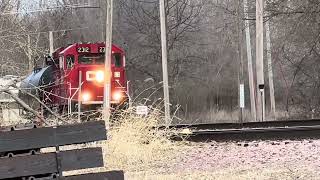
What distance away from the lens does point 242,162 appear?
9.22 meters

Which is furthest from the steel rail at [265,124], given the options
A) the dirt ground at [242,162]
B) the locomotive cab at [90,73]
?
the locomotive cab at [90,73]

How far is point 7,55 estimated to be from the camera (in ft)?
45.1

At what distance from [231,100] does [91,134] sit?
125ft

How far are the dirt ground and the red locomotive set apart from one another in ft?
29.9

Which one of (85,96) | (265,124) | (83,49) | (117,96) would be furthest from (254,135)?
(83,49)

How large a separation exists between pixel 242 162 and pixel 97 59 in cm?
1367

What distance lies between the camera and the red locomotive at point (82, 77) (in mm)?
20328

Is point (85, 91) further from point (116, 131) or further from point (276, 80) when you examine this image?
point (276, 80)

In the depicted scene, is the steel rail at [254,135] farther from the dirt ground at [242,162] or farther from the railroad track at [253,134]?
the dirt ground at [242,162]

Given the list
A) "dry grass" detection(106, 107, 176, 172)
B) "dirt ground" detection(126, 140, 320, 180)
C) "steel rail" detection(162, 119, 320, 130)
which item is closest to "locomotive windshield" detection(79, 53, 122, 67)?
"steel rail" detection(162, 119, 320, 130)

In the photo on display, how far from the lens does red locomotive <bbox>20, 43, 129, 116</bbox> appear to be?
20328 millimetres

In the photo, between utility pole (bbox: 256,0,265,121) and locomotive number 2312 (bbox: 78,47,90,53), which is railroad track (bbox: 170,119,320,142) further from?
utility pole (bbox: 256,0,265,121)

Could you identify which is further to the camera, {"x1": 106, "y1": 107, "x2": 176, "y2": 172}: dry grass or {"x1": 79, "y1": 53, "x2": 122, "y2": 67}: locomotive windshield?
{"x1": 79, "y1": 53, "x2": 122, "y2": 67}: locomotive windshield

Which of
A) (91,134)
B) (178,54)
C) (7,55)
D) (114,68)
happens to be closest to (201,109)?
(178,54)
